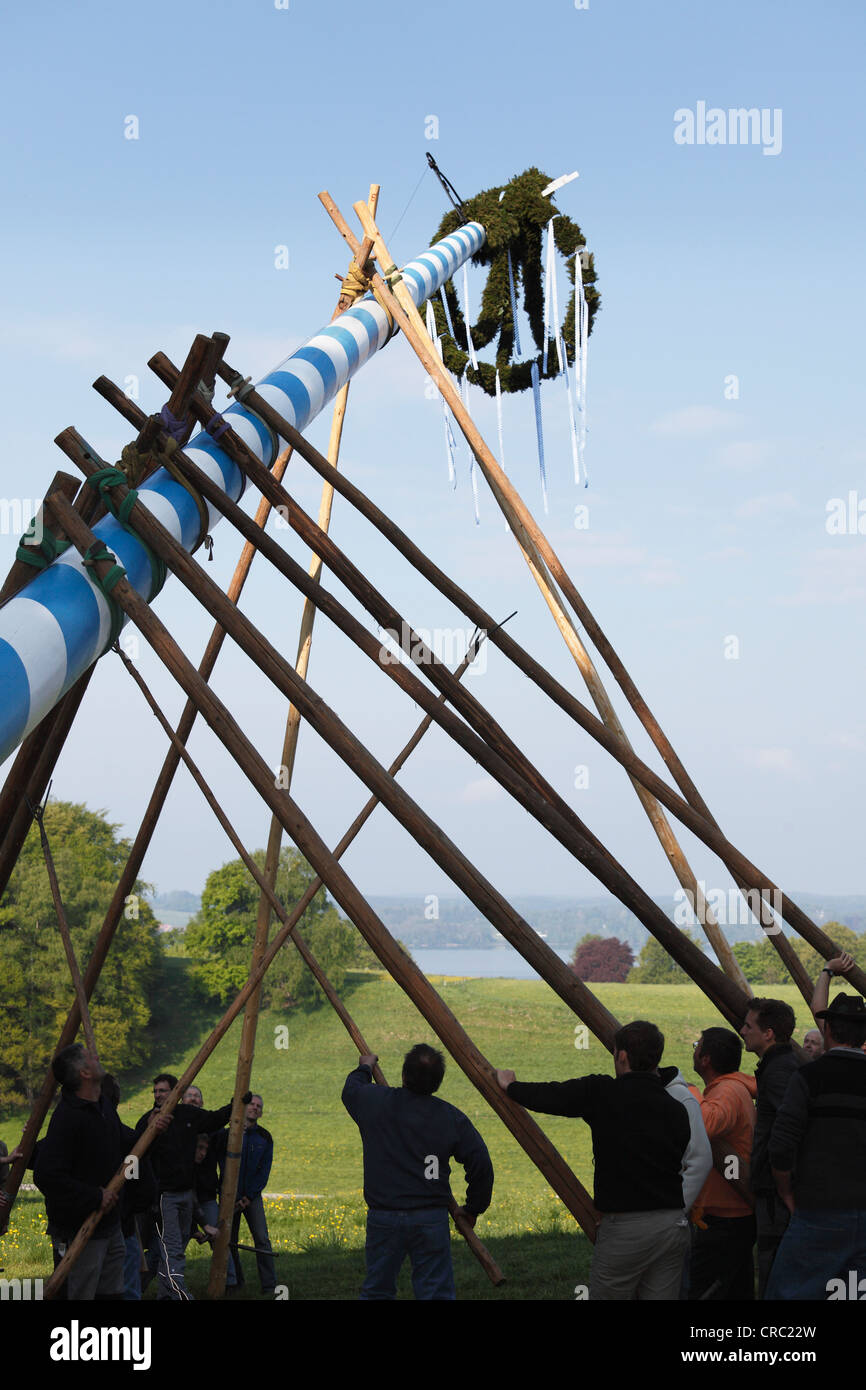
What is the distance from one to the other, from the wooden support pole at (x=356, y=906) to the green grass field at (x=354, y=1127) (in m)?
4.00

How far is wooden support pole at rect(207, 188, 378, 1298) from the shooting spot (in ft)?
25.7

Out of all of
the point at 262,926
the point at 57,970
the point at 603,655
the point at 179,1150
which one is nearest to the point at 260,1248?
the point at 179,1150

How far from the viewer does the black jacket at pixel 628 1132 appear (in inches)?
156

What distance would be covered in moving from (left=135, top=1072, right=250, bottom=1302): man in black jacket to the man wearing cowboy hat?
14.0 feet

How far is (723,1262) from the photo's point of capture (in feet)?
16.4

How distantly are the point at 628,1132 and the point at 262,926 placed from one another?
494 cm

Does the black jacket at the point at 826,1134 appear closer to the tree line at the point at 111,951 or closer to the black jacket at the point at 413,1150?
the black jacket at the point at 413,1150

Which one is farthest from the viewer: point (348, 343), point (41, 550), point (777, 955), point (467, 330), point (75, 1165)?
point (777, 955)

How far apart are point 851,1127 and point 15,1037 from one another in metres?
27.8

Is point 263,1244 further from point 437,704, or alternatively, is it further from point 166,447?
point 166,447

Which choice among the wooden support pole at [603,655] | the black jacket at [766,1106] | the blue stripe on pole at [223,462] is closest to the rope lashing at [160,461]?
the blue stripe on pole at [223,462]

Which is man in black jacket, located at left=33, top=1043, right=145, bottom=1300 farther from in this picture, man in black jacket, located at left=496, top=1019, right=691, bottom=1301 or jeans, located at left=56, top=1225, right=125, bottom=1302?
man in black jacket, located at left=496, top=1019, right=691, bottom=1301

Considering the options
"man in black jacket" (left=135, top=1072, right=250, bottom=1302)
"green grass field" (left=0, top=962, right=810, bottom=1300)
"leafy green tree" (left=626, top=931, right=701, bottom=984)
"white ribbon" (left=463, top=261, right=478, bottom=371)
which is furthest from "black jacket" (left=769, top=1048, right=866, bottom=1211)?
"leafy green tree" (left=626, top=931, right=701, bottom=984)

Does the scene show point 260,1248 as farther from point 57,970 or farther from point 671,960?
point 671,960
